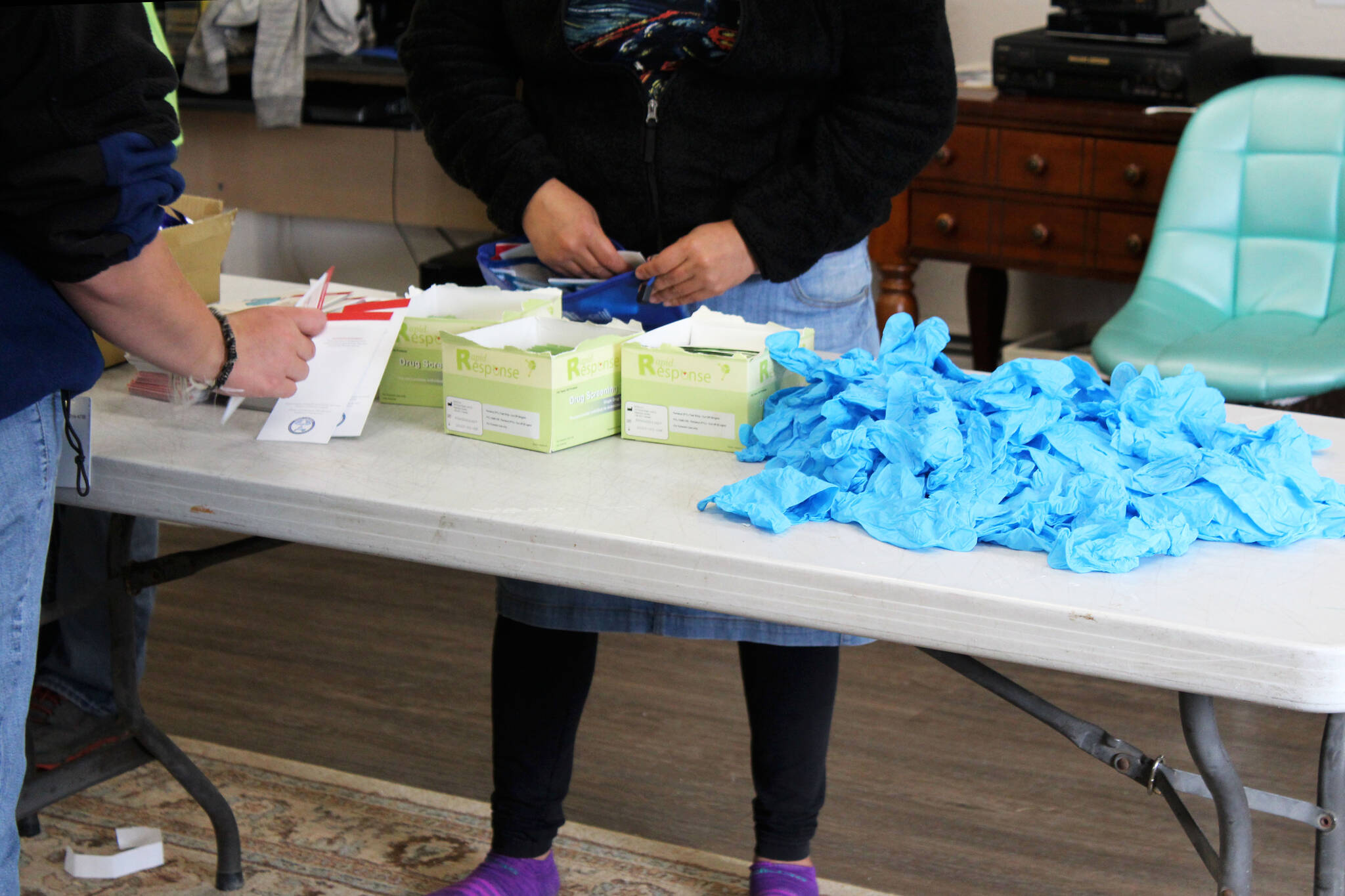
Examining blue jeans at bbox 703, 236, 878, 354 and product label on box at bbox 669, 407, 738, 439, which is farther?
blue jeans at bbox 703, 236, 878, 354

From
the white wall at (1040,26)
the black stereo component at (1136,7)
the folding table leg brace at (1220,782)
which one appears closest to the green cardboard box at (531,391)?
the folding table leg brace at (1220,782)

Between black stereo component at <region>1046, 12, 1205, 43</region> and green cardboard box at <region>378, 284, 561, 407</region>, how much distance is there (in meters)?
1.75

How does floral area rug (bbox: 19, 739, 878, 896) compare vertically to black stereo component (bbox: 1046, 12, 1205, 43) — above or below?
below

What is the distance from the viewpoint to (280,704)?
2135 mm

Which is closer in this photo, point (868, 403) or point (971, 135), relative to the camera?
point (868, 403)

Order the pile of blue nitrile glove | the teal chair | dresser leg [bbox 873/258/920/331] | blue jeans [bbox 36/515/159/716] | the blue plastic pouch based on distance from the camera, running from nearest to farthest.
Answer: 1. the pile of blue nitrile glove
2. the blue plastic pouch
3. blue jeans [bbox 36/515/159/716]
4. the teal chair
5. dresser leg [bbox 873/258/920/331]

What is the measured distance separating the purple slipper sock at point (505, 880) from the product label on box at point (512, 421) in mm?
550

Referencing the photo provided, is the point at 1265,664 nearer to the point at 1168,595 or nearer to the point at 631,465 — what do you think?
the point at 1168,595

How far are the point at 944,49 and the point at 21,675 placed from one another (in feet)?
3.34

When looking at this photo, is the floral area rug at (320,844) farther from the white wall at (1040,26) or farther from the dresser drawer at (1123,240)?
the white wall at (1040,26)

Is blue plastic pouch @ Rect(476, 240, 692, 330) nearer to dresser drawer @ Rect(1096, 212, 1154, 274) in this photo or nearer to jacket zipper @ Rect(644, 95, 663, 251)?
jacket zipper @ Rect(644, 95, 663, 251)

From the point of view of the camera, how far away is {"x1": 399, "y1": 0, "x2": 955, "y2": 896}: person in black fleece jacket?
1.35 metres

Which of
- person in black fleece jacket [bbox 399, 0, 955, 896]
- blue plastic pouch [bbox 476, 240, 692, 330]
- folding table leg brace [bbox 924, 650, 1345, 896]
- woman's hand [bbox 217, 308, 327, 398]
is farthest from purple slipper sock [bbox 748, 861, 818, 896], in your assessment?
woman's hand [bbox 217, 308, 327, 398]

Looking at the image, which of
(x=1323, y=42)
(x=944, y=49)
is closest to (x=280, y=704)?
(x=944, y=49)
